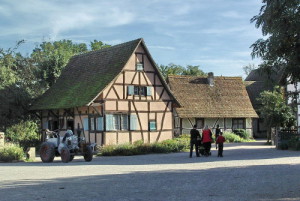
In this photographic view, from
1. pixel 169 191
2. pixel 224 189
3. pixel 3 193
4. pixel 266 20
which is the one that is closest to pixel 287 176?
pixel 224 189

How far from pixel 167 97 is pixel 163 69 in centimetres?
4125

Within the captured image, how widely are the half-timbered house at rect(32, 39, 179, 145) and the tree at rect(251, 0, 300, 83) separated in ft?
68.4

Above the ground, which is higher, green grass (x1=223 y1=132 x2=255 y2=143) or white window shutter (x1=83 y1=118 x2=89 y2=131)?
white window shutter (x1=83 y1=118 x2=89 y2=131)

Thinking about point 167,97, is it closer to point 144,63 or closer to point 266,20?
point 144,63

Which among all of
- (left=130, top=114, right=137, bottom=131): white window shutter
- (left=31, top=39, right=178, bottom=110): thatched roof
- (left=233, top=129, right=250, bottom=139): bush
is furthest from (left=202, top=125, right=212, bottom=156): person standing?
(left=233, top=129, right=250, bottom=139): bush

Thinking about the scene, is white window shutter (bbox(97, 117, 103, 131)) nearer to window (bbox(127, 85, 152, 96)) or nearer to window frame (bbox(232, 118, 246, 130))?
window (bbox(127, 85, 152, 96))

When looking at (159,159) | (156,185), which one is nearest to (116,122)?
(159,159)

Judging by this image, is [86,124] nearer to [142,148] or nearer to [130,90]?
[130,90]

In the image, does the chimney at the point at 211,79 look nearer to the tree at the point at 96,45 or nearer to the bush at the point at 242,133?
the bush at the point at 242,133

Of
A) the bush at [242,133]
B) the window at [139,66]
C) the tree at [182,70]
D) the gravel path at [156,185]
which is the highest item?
the tree at [182,70]

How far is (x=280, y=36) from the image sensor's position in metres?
10.3

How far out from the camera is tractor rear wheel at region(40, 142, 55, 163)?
22938 millimetres

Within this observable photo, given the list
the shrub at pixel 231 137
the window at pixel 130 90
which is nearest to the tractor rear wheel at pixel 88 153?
the window at pixel 130 90

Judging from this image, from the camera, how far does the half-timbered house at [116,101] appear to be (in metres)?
32.1
